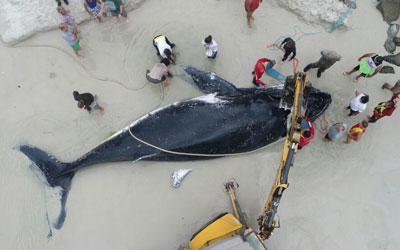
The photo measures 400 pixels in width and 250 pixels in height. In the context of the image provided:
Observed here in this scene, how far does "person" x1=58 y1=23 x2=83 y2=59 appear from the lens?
648 cm

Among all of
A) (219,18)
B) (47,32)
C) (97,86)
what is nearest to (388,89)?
(219,18)

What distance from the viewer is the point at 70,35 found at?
6691 millimetres

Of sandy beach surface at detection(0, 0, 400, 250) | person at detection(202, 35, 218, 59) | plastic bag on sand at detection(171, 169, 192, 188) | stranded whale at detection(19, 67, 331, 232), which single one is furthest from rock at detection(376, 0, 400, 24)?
plastic bag on sand at detection(171, 169, 192, 188)

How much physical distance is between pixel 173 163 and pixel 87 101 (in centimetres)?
255

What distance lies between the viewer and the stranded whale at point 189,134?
630 centimetres

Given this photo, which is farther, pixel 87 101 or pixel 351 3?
pixel 351 3

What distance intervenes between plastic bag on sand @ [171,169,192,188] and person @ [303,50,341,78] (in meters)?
4.19

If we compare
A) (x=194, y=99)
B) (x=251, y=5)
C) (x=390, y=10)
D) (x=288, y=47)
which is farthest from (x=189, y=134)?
(x=390, y=10)

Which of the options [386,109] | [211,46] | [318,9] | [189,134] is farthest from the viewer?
[318,9]

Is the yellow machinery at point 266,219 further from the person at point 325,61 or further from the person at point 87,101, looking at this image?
the person at point 87,101

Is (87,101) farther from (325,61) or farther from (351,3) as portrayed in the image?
(351,3)

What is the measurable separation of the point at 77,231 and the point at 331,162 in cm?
655

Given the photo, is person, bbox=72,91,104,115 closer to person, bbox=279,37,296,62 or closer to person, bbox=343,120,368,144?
person, bbox=279,37,296,62

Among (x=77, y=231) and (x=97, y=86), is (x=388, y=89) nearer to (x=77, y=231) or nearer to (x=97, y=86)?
(x=97, y=86)
